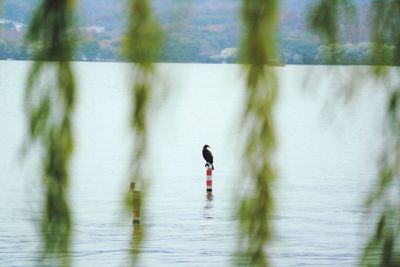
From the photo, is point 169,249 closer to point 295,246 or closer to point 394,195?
point 295,246

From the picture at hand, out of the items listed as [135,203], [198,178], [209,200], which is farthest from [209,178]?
[135,203]

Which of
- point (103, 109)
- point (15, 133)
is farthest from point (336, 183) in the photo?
point (103, 109)

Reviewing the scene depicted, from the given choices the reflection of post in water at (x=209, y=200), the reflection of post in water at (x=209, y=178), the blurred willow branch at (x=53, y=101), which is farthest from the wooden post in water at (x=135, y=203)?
the reflection of post in water at (x=209, y=200)

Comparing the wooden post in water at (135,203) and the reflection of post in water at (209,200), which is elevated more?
the wooden post in water at (135,203)

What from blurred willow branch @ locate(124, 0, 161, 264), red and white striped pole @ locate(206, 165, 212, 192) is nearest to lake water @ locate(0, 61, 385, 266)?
blurred willow branch @ locate(124, 0, 161, 264)

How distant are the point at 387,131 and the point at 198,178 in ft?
166

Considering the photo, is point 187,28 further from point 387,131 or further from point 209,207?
point 209,207

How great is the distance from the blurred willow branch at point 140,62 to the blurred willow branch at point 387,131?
0.36m

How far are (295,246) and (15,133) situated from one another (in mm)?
49317

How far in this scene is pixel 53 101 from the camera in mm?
2551

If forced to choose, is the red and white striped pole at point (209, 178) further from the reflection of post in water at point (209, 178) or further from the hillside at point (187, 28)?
the hillside at point (187, 28)

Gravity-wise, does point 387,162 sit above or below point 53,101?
below

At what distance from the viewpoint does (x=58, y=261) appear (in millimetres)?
2484

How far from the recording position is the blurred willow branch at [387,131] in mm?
2520
